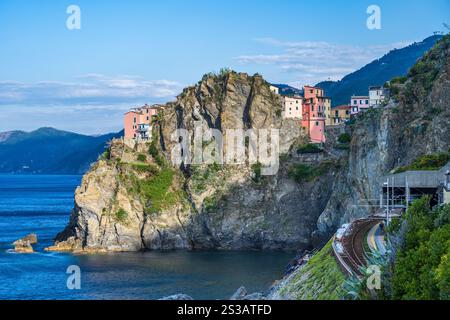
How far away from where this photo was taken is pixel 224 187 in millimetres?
84938

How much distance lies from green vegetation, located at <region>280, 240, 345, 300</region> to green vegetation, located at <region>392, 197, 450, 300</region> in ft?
9.34

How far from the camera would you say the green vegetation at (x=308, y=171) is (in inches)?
3236

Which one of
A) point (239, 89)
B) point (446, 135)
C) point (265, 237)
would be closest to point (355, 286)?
point (446, 135)

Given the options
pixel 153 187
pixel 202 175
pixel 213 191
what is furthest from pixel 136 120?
pixel 213 191

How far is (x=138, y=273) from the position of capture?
63.8m

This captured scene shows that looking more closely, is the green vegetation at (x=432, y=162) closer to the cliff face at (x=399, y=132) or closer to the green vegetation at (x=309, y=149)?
the cliff face at (x=399, y=132)

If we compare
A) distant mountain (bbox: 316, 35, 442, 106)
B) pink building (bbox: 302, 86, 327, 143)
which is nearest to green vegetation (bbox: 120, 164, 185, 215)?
pink building (bbox: 302, 86, 327, 143)

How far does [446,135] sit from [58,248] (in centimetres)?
4330

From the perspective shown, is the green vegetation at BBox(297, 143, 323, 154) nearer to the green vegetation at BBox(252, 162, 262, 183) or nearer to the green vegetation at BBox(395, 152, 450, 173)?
the green vegetation at BBox(252, 162, 262, 183)

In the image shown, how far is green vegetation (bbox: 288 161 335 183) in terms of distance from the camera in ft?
270

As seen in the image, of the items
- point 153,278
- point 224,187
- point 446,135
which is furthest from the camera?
point 224,187

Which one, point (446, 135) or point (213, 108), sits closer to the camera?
point (446, 135)

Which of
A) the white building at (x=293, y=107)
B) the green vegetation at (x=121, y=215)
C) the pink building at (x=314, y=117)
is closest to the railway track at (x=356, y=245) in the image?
the green vegetation at (x=121, y=215)

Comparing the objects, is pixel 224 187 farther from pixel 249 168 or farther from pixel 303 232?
pixel 303 232
